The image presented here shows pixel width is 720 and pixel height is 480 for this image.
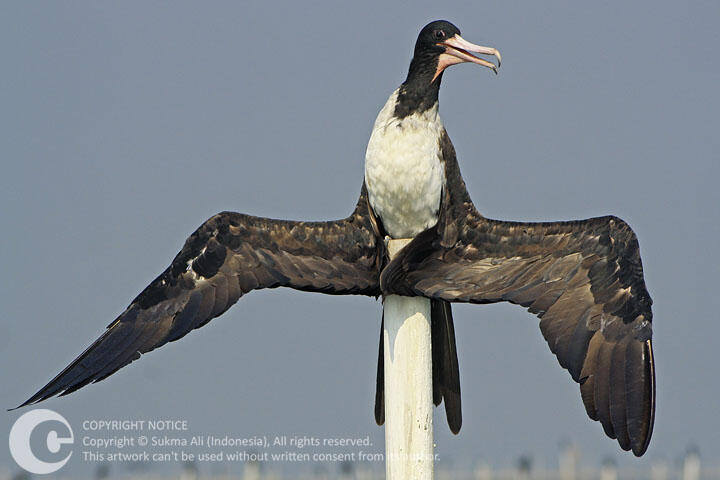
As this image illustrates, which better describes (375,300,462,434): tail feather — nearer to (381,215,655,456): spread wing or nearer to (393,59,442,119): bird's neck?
(381,215,655,456): spread wing

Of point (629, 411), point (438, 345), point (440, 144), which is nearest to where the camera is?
point (629, 411)

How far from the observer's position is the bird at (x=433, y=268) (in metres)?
9.67

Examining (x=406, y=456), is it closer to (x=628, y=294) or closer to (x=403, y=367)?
(x=403, y=367)

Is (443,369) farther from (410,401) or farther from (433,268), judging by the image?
(433,268)

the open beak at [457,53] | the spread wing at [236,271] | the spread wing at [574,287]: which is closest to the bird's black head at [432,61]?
the open beak at [457,53]

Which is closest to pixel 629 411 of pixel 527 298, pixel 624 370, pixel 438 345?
pixel 624 370

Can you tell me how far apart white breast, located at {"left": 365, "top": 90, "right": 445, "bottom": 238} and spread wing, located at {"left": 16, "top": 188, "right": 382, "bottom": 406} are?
14.9 inches

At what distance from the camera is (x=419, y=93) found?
10016 millimetres

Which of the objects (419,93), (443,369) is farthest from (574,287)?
(419,93)

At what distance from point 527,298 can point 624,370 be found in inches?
37.5

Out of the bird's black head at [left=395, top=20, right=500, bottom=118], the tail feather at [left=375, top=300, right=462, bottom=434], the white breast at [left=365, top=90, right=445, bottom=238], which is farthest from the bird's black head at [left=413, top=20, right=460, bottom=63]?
the tail feather at [left=375, top=300, right=462, bottom=434]

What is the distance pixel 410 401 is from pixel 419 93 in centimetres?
238

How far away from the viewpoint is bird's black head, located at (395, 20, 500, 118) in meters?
9.99

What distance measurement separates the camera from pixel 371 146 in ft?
32.8
